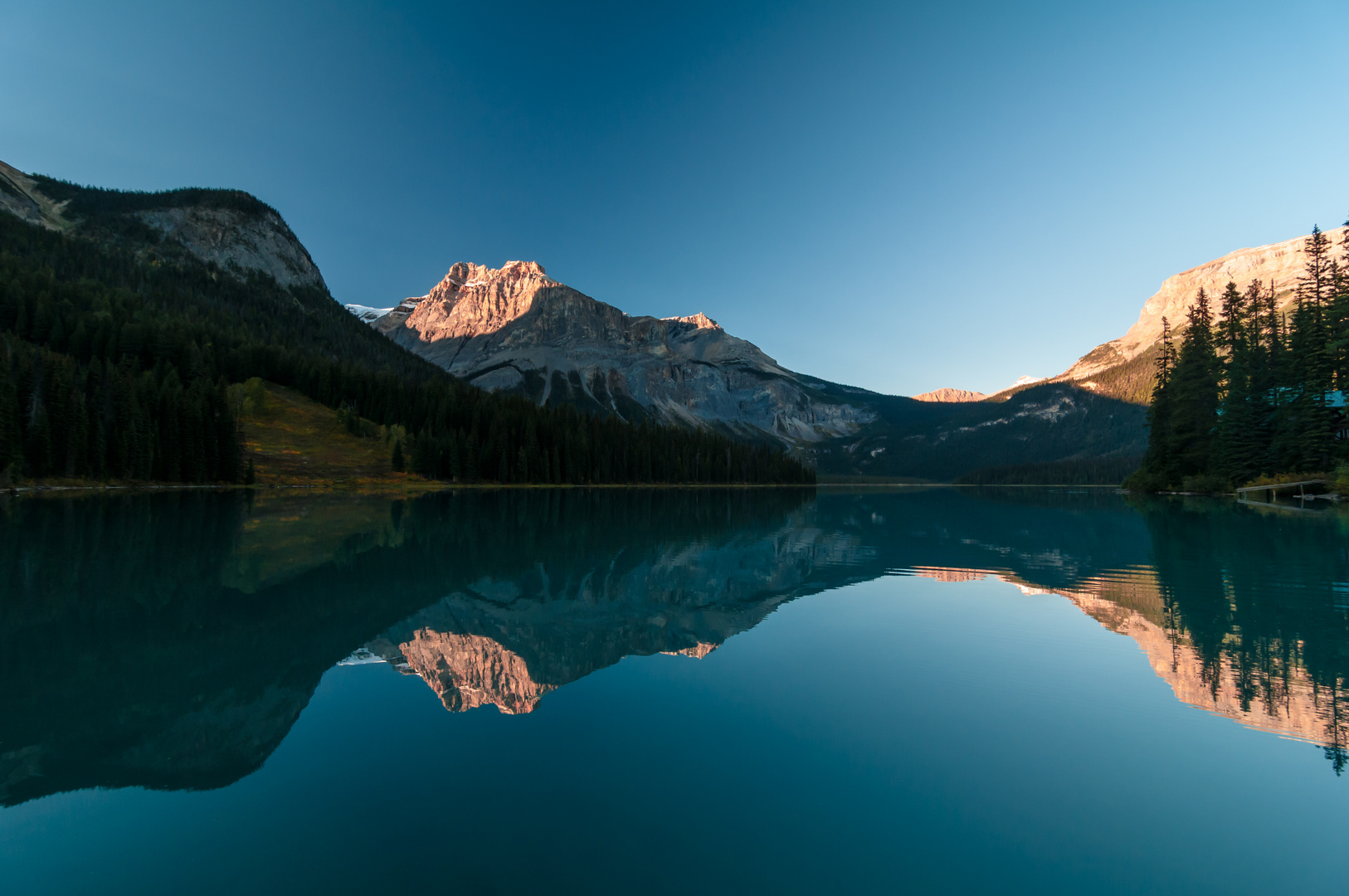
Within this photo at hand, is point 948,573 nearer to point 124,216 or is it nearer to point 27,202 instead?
point 124,216

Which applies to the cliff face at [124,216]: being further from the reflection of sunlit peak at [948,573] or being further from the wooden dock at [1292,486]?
the wooden dock at [1292,486]

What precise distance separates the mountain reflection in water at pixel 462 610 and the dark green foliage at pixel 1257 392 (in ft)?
76.9

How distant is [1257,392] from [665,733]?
234ft

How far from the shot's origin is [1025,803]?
615cm

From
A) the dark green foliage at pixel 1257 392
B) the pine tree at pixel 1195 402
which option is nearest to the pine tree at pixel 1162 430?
the dark green foliage at pixel 1257 392

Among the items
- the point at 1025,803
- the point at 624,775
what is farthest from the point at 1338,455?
the point at 624,775

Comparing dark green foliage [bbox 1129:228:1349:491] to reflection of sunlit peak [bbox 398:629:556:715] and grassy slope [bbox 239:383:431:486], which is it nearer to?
reflection of sunlit peak [bbox 398:629:556:715]

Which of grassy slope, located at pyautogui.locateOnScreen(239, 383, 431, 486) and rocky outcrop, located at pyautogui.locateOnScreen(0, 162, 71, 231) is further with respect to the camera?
rocky outcrop, located at pyautogui.locateOnScreen(0, 162, 71, 231)

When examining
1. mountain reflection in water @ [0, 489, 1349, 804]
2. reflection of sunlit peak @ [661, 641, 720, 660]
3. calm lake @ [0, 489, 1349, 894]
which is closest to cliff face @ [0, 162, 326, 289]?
mountain reflection in water @ [0, 489, 1349, 804]

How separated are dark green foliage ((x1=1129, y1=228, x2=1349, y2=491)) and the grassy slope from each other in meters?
98.0

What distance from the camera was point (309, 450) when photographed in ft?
293

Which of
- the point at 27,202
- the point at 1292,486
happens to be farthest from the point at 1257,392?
the point at 27,202

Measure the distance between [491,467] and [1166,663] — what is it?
99037mm

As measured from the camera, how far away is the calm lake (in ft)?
16.8
